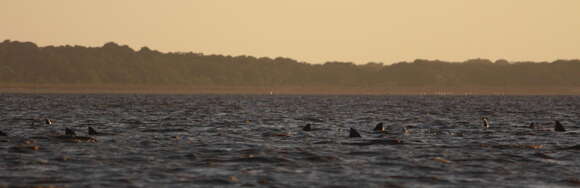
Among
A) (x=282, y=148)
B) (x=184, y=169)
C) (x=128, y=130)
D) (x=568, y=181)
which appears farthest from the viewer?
(x=128, y=130)

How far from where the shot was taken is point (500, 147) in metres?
34.4

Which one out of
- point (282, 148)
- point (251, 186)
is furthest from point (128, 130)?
point (251, 186)

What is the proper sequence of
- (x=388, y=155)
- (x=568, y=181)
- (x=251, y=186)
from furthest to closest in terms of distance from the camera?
(x=388, y=155) < (x=568, y=181) < (x=251, y=186)

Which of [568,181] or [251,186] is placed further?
[568,181]

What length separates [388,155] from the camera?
30.2 metres

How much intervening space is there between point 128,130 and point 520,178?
86.1 feet

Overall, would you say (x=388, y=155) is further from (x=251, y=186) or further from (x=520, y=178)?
(x=251, y=186)

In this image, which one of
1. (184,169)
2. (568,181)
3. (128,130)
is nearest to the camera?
(568,181)

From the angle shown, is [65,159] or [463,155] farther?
[463,155]

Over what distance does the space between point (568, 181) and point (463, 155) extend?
704 centimetres

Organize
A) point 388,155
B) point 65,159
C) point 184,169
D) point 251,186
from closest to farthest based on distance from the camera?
point 251,186
point 184,169
point 65,159
point 388,155

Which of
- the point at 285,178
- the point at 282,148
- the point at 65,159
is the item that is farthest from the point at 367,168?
the point at 65,159

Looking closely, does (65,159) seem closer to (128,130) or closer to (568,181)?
(568,181)

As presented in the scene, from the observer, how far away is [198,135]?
41688 millimetres
